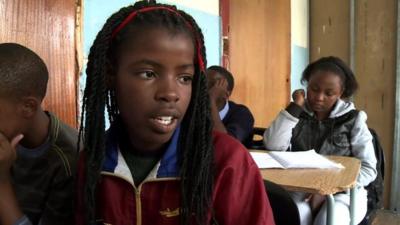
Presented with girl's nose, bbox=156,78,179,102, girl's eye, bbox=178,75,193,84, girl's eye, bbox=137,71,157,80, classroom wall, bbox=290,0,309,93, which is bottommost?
girl's nose, bbox=156,78,179,102

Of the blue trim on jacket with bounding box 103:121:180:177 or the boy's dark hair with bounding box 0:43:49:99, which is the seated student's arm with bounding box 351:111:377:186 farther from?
the boy's dark hair with bounding box 0:43:49:99

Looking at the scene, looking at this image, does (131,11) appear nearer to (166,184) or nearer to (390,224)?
(166,184)

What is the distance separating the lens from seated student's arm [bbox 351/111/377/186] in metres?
1.89

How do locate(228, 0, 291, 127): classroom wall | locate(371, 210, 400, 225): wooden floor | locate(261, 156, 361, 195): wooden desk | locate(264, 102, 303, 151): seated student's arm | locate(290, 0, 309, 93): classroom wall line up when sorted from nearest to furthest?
locate(261, 156, 361, 195): wooden desk < locate(264, 102, 303, 151): seated student's arm < locate(228, 0, 291, 127): classroom wall < locate(371, 210, 400, 225): wooden floor < locate(290, 0, 309, 93): classroom wall

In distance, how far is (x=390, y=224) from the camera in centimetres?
340

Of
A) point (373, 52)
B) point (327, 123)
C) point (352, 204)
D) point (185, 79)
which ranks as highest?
point (373, 52)

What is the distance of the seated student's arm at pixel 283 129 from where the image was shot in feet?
6.81

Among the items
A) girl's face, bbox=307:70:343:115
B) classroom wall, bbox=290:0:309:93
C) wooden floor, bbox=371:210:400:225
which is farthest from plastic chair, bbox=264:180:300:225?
classroom wall, bbox=290:0:309:93

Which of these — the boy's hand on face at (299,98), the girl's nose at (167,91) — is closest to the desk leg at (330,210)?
the girl's nose at (167,91)

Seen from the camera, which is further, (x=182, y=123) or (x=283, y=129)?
(x=283, y=129)

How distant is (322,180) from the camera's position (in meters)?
1.37

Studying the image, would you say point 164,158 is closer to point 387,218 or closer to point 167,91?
point 167,91

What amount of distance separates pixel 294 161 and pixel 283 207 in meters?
0.57

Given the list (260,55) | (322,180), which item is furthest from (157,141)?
(260,55)
